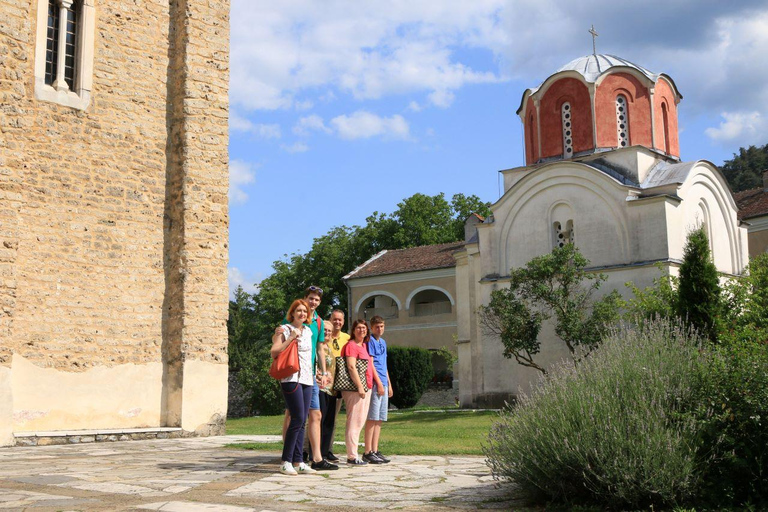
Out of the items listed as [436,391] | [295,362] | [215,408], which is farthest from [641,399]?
[436,391]

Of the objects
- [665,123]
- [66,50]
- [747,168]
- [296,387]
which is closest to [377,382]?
[296,387]

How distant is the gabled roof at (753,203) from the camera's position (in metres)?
29.1

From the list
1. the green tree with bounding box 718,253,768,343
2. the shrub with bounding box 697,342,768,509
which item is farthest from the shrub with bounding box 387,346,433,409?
the shrub with bounding box 697,342,768,509

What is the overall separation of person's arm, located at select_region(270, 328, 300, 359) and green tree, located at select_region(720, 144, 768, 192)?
47968 millimetres

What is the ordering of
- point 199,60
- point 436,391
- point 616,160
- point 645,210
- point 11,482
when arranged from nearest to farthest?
point 11,482 < point 199,60 < point 645,210 < point 616,160 < point 436,391

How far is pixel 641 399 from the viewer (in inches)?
206

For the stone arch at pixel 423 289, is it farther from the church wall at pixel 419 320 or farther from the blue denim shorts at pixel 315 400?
the blue denim shorts at pixel 315 400

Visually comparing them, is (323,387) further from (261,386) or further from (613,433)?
(261,386)

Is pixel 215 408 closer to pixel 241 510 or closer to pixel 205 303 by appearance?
pixel 205 303

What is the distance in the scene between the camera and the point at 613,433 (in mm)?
5000

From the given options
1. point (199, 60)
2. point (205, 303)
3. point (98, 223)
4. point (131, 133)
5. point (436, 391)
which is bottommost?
point (436, 391)

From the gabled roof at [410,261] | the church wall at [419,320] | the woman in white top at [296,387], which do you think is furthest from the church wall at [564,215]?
the woman in white top at [296,387]

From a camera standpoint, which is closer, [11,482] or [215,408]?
[11,482]

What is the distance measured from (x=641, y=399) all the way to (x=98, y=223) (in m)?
9.46
